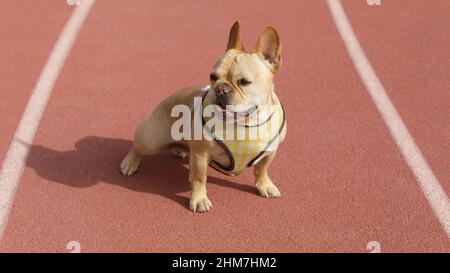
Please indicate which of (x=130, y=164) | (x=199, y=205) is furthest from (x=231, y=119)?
(x=130, y=164)

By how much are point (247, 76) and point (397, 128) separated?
2087 millimetres

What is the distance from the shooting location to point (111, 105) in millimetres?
5109

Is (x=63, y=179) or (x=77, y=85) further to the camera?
(x=77, y=85)

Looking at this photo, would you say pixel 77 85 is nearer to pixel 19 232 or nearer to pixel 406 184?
pixel 19 232

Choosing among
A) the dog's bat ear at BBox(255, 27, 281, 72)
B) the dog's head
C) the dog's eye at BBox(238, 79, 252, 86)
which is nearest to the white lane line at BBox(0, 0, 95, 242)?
the dog's head

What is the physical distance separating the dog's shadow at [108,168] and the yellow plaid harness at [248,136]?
22.2 inches

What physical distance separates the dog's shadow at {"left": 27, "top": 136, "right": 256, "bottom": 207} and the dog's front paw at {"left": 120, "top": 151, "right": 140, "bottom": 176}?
4cm

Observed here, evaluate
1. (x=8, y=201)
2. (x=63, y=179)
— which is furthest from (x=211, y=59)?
(x=8, y=201)

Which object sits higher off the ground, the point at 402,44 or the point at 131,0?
the point at 131,0

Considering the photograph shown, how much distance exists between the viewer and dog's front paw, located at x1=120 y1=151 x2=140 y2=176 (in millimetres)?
4246

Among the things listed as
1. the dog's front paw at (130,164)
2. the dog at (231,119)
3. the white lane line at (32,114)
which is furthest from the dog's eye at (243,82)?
the white lane line at (32,114)

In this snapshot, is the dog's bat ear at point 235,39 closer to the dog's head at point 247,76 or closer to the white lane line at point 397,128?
the dog's head at point 247,76

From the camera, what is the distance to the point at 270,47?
3.39 meters

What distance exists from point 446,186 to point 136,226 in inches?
90.8
